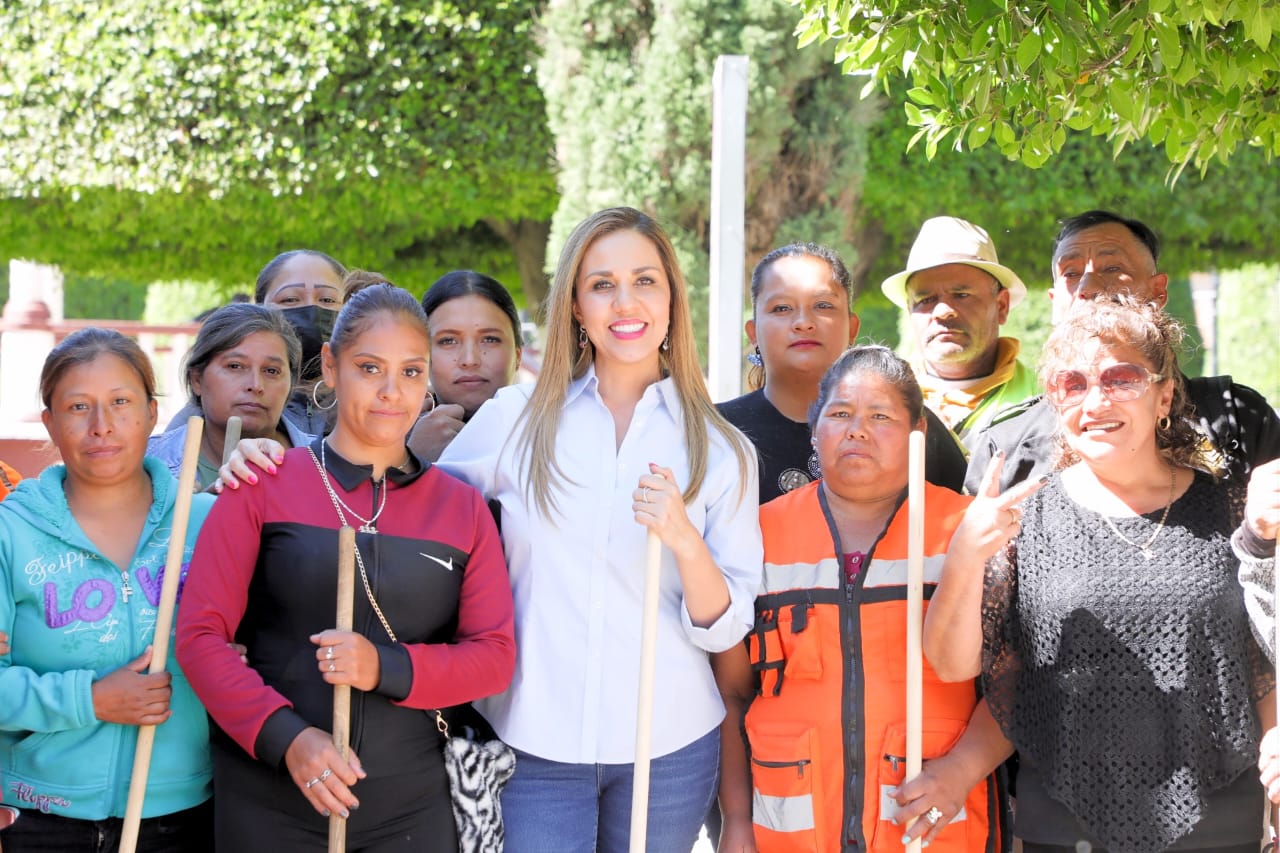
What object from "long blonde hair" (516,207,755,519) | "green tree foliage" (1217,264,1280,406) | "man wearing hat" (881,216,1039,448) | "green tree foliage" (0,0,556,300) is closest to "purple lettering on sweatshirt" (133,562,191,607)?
"long blonde hair" (516,207,755,519)

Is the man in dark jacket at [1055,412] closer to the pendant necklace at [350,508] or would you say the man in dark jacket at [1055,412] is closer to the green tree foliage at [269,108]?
the pendant necklace at [350,508]

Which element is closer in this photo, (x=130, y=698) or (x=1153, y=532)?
(x=130, y=698)

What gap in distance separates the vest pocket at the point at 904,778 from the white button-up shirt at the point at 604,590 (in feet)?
1.35

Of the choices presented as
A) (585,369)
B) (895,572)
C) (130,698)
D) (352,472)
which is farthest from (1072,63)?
(130,698)

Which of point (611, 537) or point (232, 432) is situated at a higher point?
point (232, 432)

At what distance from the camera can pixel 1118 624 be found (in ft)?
9.32

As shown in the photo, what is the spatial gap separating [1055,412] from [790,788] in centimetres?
118

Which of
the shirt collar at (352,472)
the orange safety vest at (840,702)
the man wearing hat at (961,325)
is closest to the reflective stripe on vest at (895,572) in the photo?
the orange safety vest at (840,702)

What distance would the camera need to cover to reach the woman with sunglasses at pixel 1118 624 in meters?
2.79

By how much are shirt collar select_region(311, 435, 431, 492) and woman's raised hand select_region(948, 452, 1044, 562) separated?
48.6 inches

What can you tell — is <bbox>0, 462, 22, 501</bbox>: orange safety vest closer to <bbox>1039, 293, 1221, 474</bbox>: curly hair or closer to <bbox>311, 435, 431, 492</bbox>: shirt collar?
<bbox>311, 435, 431, 492</bbox>: shirt collar

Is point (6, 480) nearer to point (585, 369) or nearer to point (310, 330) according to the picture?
point (310, 330)

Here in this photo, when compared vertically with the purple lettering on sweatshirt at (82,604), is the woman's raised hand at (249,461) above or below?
above

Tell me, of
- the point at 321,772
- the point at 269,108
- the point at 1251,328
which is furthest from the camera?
the point at 1251,328
